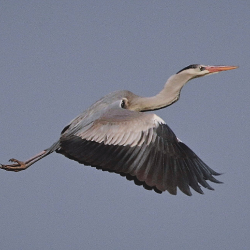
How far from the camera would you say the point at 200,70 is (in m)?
10.3

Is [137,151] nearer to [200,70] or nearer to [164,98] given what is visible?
[164,98]

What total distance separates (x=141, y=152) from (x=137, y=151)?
2.3 inches

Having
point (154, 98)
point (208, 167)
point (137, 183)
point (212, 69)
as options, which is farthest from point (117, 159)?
point (212, 69)

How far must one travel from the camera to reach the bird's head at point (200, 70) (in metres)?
10.1

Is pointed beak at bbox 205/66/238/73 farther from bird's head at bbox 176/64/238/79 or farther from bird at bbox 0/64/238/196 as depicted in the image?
bird at bbox 0/64/238/196

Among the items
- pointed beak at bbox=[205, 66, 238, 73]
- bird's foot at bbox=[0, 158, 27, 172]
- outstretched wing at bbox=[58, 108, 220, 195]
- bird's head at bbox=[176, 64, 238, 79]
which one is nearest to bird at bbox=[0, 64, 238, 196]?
outstretched wing at bbox=[58, 108, 220, 195]

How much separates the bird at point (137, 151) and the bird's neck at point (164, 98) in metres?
1.00

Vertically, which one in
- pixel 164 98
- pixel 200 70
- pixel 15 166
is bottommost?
pixel 15 166

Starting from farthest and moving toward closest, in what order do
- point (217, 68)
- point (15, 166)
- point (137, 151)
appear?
point (217, 68) < point (15, 166) < point (137, 151)

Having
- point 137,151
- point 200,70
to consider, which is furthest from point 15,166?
point 200,70

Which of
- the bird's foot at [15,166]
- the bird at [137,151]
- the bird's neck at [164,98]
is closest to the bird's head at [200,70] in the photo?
the bird's neck at [164,98]

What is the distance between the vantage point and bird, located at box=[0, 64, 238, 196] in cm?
770

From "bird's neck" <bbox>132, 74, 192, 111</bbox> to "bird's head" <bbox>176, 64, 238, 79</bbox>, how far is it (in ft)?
0.95

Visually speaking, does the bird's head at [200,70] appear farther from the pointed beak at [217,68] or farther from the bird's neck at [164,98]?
the bird's neck at [164,98]
